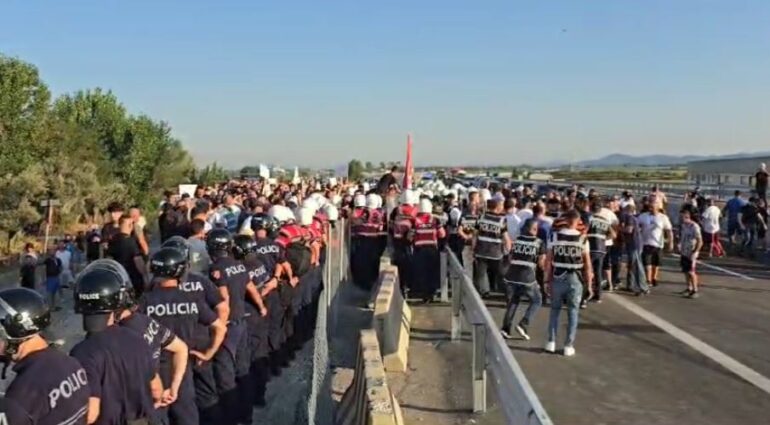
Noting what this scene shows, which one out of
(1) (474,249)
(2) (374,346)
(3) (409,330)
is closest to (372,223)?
(1) (474,249)

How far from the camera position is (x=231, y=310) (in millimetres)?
7238

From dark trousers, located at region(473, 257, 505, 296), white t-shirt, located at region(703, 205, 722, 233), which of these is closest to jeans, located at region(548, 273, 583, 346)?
dark trousers, located at region(473, 257, 505, 296)

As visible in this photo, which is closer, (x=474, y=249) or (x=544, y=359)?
(x=544, y=359)

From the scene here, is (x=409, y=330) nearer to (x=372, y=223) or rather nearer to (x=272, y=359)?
(x=272, y=359)

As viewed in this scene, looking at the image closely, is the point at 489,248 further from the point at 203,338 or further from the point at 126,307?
the point at 126,307

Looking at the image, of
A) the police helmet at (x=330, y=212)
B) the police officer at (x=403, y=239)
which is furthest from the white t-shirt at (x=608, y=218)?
the police helmet at (x=330, y=212)

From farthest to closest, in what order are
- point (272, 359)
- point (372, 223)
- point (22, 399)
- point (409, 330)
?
point (372, 223)
point (409, 330)
point (272, 359)
point (22, 399)

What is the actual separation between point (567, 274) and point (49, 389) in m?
7.31

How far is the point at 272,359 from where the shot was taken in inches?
376

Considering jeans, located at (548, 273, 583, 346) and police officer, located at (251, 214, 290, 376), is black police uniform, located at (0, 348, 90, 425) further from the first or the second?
jeans, located at (548, 273, 583, 346)

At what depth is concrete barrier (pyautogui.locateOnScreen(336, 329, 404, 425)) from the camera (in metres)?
5.08

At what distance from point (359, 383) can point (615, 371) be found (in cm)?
364

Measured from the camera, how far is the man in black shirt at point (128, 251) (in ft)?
33.5

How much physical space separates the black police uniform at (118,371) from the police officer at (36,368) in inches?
19.8
